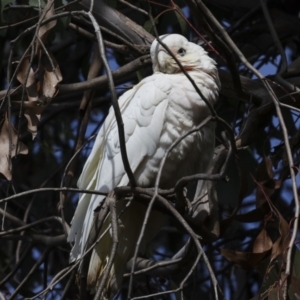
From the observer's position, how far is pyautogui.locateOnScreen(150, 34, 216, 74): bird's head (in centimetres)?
249

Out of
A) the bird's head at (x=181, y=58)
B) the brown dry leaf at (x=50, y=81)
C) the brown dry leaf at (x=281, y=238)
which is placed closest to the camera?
the brown dry leaf at (x=281, y=238)

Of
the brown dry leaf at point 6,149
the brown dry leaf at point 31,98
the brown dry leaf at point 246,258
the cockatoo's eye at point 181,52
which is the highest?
the cockatoo's eye at point 181,52

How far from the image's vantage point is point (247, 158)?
10.1 feet

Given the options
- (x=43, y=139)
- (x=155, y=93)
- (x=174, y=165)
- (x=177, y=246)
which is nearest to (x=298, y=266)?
(x=174, y=165)

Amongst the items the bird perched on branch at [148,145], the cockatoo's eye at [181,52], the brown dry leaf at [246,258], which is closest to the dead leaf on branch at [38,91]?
the bird perched on branch at [148,145]

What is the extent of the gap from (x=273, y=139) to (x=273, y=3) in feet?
1.91

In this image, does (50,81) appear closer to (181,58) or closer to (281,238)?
(181,58)

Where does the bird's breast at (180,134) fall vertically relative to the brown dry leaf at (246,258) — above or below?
above

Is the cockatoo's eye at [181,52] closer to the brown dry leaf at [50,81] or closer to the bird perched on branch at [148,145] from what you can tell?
the bird perched on branch at [148,145]

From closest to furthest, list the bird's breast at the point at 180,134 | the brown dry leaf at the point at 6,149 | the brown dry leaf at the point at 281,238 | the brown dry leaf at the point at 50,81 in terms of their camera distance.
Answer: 1. the brown dry leaf at the point at 281,238
2. the brown dry leaf at the point at 6,149
3. the brown dry leaf at the point at 50,81
4. the bird's breast at the point at 180,134

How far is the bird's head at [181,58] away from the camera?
249 centimetres

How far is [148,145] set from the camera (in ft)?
7.79

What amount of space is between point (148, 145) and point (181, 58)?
1.13 feet

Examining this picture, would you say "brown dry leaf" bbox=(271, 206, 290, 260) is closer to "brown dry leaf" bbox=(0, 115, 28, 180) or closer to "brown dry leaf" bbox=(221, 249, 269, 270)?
"brown dry leaf" bbox=(221, 249, 269, 270)
